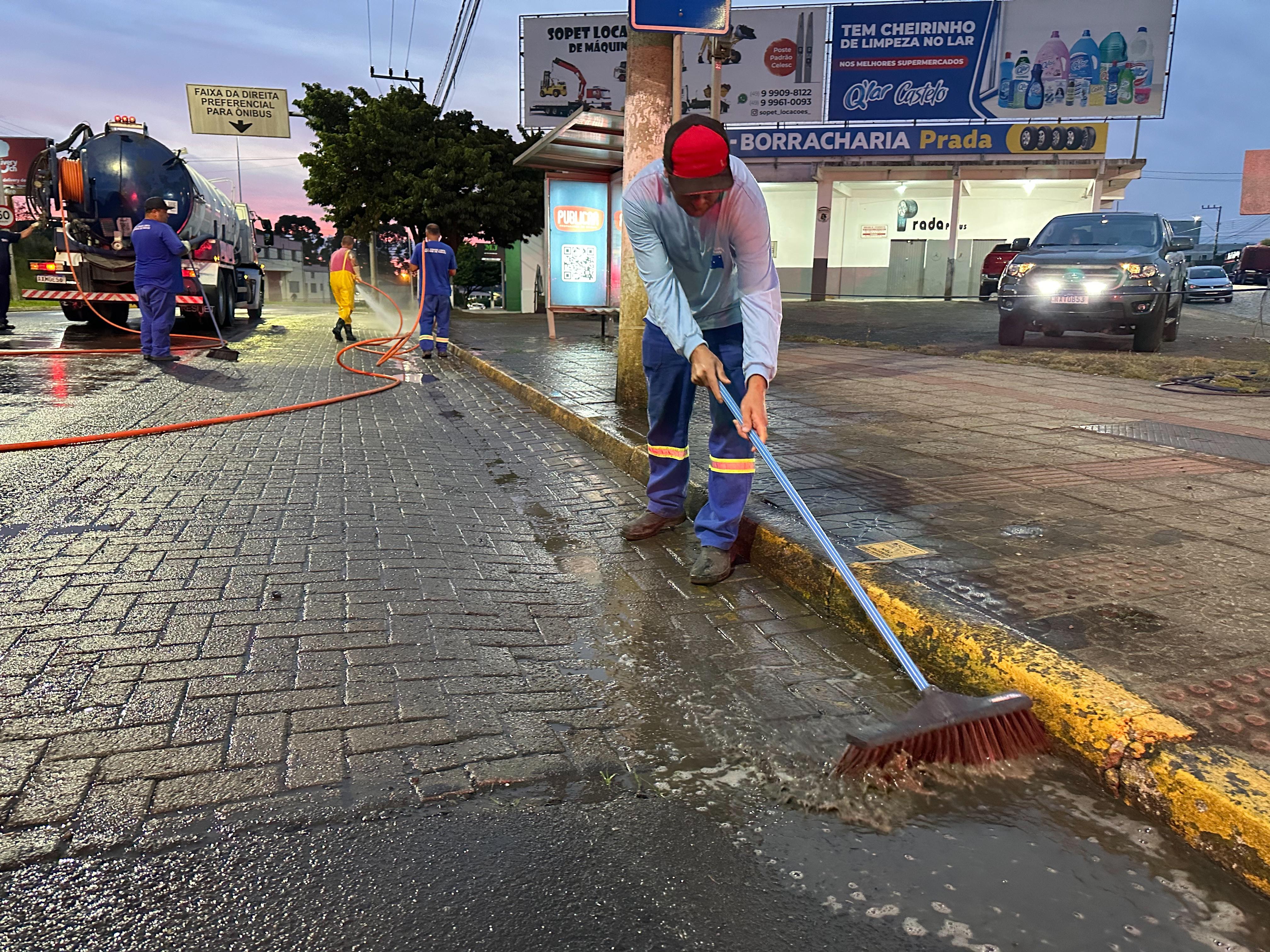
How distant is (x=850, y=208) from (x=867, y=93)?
153 inches

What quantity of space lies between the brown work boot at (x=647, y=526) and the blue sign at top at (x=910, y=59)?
26.0 metres

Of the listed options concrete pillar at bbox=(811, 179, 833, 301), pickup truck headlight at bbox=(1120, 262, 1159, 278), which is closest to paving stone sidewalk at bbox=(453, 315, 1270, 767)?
pickup truck headlight at bbox=(1120, 262, 1159, 278)

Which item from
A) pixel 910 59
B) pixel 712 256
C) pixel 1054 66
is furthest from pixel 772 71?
pixel 712 256

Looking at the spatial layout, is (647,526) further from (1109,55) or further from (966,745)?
(1109,55)

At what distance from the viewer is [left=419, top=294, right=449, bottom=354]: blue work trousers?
12.4 meters

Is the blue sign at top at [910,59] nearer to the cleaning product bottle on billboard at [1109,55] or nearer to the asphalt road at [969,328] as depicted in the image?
the cleaning product bottle on billboard at [1109,55]

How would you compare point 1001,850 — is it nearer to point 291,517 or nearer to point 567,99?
point 291,517

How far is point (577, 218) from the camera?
42.9ft

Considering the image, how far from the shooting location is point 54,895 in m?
1.77

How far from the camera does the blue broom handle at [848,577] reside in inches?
102

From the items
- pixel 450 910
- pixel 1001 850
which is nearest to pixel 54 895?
pixel 450 910

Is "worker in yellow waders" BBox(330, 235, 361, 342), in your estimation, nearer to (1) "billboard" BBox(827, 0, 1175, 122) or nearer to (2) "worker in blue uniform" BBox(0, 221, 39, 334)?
(2) "worker in blue uniform" BBox(0, 221, 39, 334)

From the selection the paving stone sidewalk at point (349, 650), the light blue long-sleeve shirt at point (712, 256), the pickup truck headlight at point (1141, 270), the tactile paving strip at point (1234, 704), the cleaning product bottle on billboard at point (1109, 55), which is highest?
the cleaning product bottle on billboard at point (1109, 55)

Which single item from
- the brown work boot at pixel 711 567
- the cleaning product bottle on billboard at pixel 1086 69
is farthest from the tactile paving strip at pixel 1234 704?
the cleaning product bottle on billboard at pixel 1086 69
